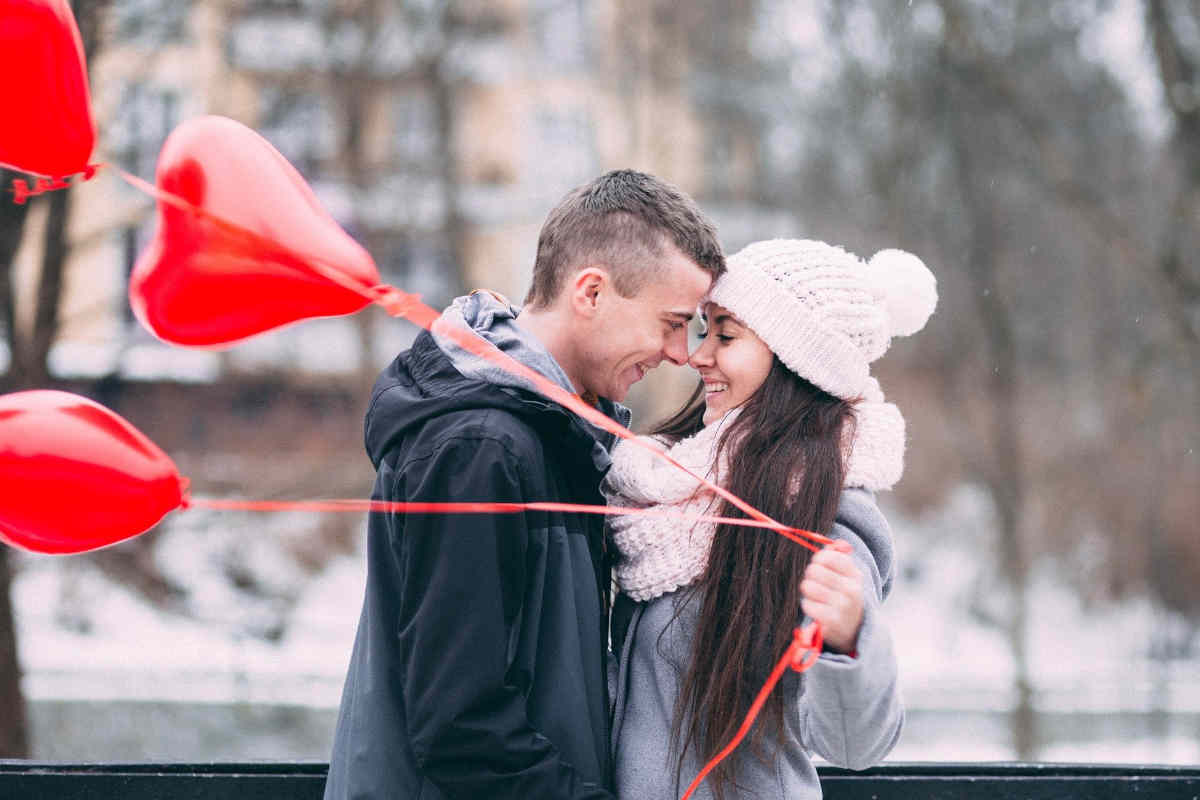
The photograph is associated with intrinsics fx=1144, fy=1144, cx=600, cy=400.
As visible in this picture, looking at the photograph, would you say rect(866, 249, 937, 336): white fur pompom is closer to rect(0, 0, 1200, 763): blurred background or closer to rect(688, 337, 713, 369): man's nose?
rect(688, 337, 713, 369): man's nose

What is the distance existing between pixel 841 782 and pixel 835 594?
2.71 feet

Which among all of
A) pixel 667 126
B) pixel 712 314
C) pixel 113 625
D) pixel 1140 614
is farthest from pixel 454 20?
pixel 1140 614

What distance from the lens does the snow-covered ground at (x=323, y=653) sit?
6926 millimetres

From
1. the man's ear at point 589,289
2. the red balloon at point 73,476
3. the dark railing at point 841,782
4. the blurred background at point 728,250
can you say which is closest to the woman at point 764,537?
the man's ear at point 589,289

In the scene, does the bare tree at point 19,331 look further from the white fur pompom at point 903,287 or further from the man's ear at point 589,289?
the white fur pompom at point 903,287

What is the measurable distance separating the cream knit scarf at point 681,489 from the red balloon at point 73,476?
2.49ft

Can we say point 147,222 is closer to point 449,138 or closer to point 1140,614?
point 449,138

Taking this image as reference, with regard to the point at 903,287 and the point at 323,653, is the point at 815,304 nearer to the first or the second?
the point at 903,287

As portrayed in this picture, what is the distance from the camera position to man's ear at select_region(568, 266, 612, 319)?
190 cm

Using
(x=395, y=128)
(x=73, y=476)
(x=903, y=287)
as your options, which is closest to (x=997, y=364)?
(x=395, y=128)

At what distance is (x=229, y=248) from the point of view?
1.74 meters

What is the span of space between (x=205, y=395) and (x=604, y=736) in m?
6.81

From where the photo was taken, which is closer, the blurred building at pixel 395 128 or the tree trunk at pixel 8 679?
Result: the tree trunk at pixel 8 679

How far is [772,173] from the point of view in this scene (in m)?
12.4
